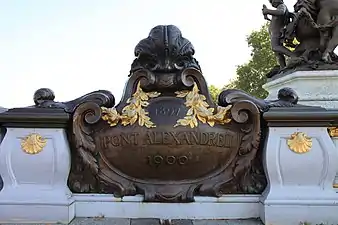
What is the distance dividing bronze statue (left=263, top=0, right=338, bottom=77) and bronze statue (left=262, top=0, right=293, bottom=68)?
19cm

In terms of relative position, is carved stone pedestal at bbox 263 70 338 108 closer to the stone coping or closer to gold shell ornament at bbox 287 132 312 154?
gold shell ornament at bbox 287 132 312 154

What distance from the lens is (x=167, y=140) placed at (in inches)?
150

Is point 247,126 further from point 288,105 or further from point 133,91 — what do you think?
point 133,91

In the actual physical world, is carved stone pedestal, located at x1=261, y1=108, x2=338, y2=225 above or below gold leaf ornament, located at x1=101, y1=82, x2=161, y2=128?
below

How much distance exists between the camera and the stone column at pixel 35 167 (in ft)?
12.0

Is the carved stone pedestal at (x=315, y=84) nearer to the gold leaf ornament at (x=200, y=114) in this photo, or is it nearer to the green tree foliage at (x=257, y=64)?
the gold leaf ornament at (x=200, y=114)

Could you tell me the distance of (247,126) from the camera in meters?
3.90

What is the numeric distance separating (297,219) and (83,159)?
7.21ft

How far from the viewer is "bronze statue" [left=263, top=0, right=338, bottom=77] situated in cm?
680

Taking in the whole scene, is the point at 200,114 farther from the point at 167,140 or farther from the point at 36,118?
the point at 36,118

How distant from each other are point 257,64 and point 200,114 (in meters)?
26.9

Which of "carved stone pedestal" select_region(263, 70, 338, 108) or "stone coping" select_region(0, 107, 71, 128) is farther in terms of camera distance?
"carved stone pedestal" select_region(263, 70, 338, 108)

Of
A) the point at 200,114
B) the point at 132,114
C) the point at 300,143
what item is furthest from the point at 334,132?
the point at 132,114

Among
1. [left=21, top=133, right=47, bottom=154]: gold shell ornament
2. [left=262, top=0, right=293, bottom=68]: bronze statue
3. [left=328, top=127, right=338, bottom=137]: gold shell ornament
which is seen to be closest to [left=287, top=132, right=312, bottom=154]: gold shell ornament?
[left=328, top=127, right=338, bottom=137]: gold shell ornament
